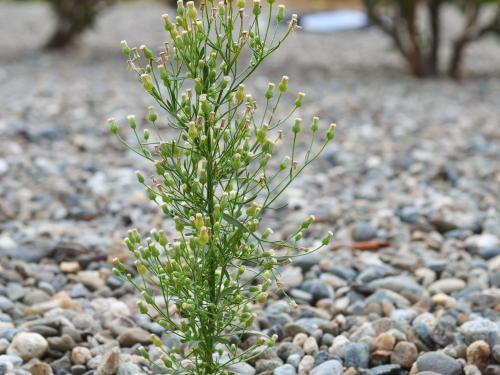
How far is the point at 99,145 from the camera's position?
21.1ft

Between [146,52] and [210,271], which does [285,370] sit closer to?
Answer: [210,271]

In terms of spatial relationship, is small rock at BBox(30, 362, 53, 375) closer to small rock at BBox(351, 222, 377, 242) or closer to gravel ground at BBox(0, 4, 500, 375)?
gravel ground at BBox(0, 4, 500, 375)

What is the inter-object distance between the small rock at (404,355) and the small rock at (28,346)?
1.23 meters

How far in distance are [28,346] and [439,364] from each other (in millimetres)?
1417

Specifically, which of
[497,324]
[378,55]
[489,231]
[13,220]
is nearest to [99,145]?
[13,220]

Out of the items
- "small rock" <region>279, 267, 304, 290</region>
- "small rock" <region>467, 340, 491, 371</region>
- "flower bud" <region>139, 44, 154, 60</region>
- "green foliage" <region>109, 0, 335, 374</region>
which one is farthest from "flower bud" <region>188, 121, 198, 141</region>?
"small rock" <region>279, 267, 304, 290</region>

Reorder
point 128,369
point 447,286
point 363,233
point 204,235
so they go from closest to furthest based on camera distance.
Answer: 1. point 204,235
2. point 128,369
3. point 447,286
4. point 363,233

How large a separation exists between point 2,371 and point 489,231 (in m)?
2.75

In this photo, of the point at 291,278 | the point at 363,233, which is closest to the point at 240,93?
the point at 291,278

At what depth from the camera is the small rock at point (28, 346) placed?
2850mm

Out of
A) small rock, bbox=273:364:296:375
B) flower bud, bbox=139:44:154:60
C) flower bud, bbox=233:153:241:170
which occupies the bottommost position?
small rock, bbox=273:364:296:375

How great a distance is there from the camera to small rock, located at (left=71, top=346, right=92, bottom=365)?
2.85 metres

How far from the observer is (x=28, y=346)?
9.40 ft

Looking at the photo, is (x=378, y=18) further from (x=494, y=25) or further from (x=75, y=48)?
(x=75, y=48)
